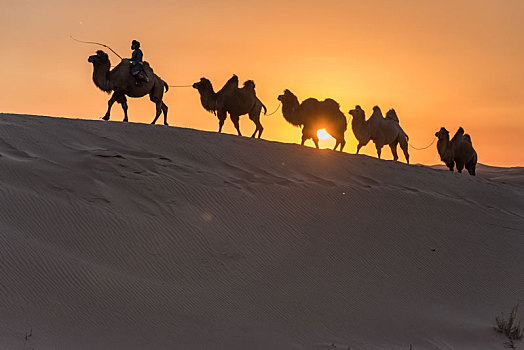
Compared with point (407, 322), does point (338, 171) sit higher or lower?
higher

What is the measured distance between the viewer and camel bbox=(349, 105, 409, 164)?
18578mm

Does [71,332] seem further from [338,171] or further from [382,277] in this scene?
[338,171]

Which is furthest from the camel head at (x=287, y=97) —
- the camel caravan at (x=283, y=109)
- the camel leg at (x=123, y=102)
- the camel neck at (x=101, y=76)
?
the camel neck at (x=101, y=76)

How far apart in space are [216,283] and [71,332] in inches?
76.7

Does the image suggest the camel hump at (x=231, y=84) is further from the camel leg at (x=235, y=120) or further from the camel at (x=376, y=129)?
the camel at (x=376, y=129)

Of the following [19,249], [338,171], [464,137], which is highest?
[464,137]

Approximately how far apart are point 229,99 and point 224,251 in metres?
10.4

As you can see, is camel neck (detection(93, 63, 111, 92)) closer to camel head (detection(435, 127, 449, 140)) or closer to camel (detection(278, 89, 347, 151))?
camel (detection(278, 89, 347, 151))

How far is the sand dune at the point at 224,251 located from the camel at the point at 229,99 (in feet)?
16.0

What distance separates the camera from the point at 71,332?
211 inches

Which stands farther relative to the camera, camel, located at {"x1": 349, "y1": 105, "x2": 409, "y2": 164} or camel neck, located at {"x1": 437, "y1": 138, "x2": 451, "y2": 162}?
camel neck, located at {"x1": 437, "y1": 138, "x2": 451, "y2": 162}

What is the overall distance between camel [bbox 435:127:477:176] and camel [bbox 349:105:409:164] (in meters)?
1.20

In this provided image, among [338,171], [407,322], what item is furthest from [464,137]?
[407,322]

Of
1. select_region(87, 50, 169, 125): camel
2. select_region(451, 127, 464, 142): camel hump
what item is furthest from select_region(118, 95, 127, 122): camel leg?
select_region(451, 127, 464, 142): camel hump
